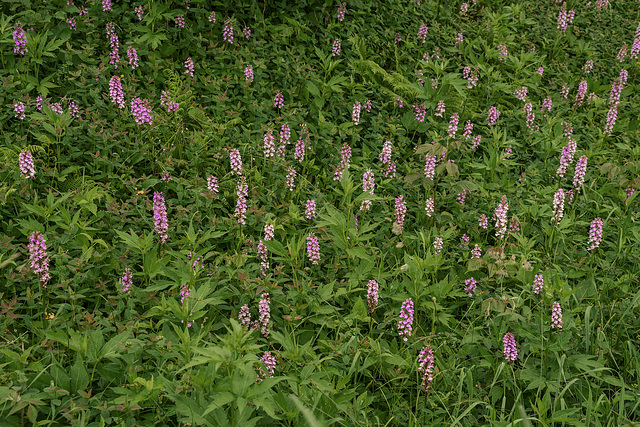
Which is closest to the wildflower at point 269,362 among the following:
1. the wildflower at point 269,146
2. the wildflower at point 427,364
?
the wildflower at point 427,364

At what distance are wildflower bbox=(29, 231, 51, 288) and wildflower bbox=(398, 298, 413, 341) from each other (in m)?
2.53

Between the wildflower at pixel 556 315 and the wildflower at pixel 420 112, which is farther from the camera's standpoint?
the wildflower at pixel 420 112

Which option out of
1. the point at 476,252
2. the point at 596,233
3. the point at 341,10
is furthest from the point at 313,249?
the point at 341,10

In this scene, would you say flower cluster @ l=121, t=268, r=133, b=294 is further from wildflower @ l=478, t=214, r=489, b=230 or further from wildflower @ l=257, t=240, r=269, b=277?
wildflower @ l=478, t=214, r=489, b=230

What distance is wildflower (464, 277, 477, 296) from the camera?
14.8 ft

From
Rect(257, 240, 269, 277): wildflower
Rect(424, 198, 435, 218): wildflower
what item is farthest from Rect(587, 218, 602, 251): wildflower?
Rect(257, 240, 269, 277): wildflower

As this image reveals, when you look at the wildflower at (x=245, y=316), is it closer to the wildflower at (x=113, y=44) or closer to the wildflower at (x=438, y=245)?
the wildflower at (x=438, y=245)

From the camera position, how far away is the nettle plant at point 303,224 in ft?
11.2

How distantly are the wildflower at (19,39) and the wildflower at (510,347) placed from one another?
5.21 metres

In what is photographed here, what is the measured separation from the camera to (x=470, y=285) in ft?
14.8

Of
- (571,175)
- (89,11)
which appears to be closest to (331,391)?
(571,175)

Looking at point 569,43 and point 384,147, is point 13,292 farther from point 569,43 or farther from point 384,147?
point 569,43

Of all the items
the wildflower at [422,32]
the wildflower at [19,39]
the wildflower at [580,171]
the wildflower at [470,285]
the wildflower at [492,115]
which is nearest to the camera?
the wildflower at [470,285]

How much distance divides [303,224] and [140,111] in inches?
76.1
